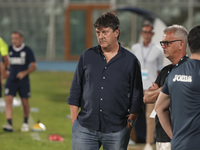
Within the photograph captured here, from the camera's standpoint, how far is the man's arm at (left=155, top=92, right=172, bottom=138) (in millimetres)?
3834

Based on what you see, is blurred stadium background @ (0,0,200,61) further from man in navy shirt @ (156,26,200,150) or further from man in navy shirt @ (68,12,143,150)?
man in navy shirt @ (156,26,200,150)

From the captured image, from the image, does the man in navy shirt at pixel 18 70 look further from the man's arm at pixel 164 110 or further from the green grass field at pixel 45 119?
the man's arm at pixel 164 110

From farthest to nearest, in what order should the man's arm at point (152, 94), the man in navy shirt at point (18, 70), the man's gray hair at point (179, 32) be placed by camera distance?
the man in navy shirt at point (18, 70) → the man's arm at point (152, 94) → the man's gray hair at point (179, 32)

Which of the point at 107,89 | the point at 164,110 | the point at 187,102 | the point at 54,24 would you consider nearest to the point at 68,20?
the point at 54,24

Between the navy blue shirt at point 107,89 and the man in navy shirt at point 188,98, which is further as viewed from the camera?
the navy blue shirt at point 107,89

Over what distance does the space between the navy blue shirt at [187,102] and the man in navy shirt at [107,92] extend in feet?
3.10

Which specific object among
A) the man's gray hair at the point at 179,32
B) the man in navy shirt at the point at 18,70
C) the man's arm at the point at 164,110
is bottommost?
the man in navy shirt at the point at 18,70

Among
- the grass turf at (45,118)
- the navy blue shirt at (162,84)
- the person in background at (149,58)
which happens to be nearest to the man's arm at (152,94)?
the navy blue shirt at (162,84)

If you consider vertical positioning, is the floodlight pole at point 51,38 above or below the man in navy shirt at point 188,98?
below

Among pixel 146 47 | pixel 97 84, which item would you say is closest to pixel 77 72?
pixel 97 84

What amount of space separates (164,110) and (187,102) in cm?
35

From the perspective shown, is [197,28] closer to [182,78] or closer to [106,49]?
[182,78]

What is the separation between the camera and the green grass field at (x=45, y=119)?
8.52 m

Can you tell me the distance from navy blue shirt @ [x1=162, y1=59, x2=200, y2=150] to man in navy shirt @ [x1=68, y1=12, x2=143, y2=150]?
3.10ft
